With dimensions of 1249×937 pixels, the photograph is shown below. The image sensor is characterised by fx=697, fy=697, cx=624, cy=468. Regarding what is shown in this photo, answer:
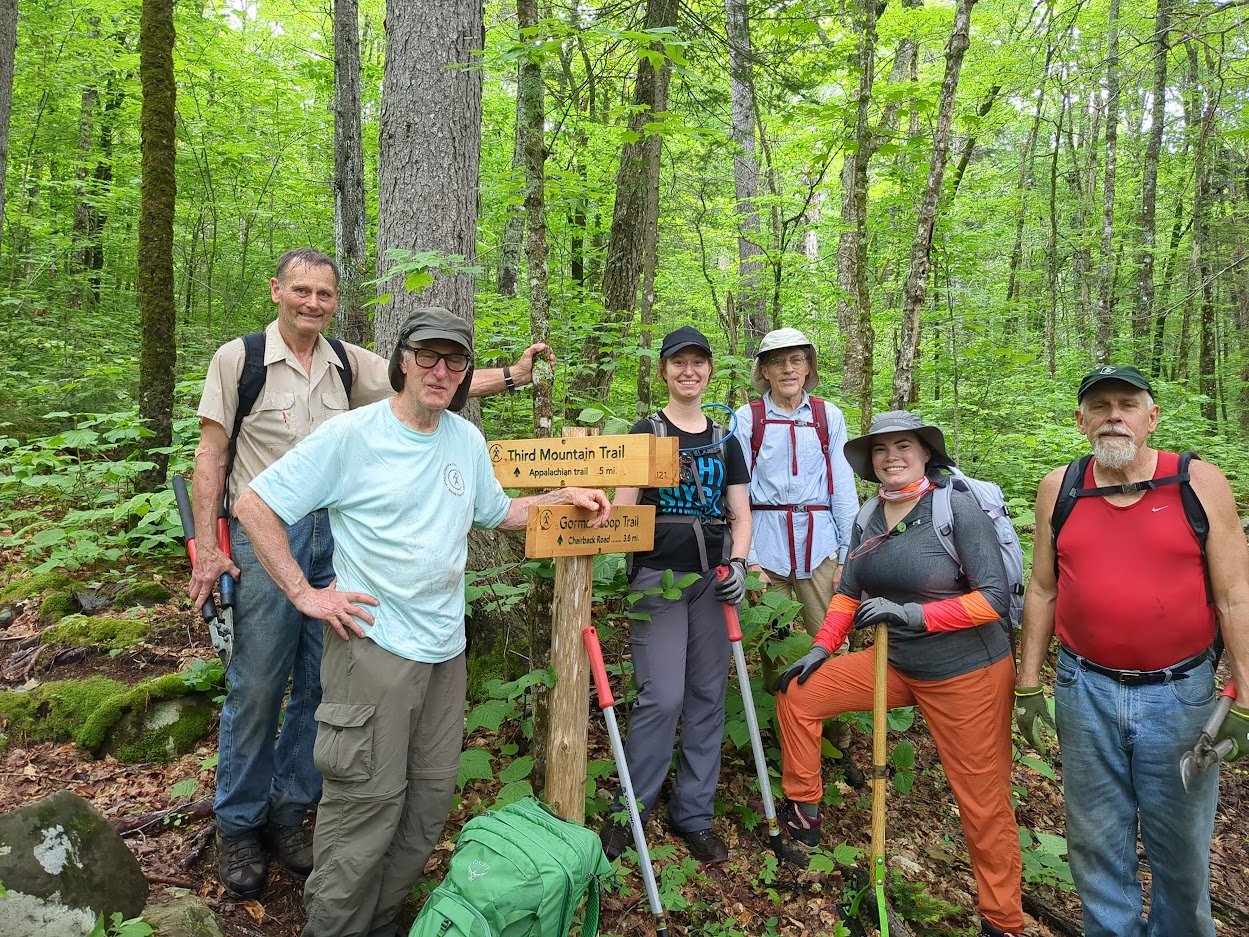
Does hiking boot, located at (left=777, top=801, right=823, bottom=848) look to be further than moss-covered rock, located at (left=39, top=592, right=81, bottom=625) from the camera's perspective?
No

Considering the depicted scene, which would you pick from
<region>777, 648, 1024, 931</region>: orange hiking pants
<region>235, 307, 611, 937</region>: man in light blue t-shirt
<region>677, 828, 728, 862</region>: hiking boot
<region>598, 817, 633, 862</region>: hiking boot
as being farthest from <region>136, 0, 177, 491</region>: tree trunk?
<region>777, 648, 1024, 931</region>: orange hiking pants

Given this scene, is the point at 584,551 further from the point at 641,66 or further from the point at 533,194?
the point at 641,66

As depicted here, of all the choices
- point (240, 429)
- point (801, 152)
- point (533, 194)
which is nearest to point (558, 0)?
point (801, 152)

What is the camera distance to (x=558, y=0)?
8922 millimetres

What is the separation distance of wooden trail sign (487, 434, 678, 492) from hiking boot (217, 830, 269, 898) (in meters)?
2.08

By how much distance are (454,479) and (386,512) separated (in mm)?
327

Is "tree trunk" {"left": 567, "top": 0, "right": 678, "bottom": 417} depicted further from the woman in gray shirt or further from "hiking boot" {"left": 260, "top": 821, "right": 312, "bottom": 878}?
"hiking boot" {"left": 260, "top": 821, "right": 312, "bottom": 878}

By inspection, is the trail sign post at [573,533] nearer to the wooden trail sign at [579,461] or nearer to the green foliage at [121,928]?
the wooden trail sign at [579,461]

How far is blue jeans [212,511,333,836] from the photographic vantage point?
321 cm

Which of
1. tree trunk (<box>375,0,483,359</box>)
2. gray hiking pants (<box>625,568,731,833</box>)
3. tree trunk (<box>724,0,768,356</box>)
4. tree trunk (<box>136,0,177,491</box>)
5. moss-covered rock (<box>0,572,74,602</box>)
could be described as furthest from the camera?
tree trunk (<box>724,0,768,356</box>)

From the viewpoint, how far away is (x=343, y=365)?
350 cm

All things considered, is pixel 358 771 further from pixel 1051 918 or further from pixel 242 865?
pixel 1051 918

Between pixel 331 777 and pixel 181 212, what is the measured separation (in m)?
13.8

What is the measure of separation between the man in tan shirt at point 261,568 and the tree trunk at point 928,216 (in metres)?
4.26
